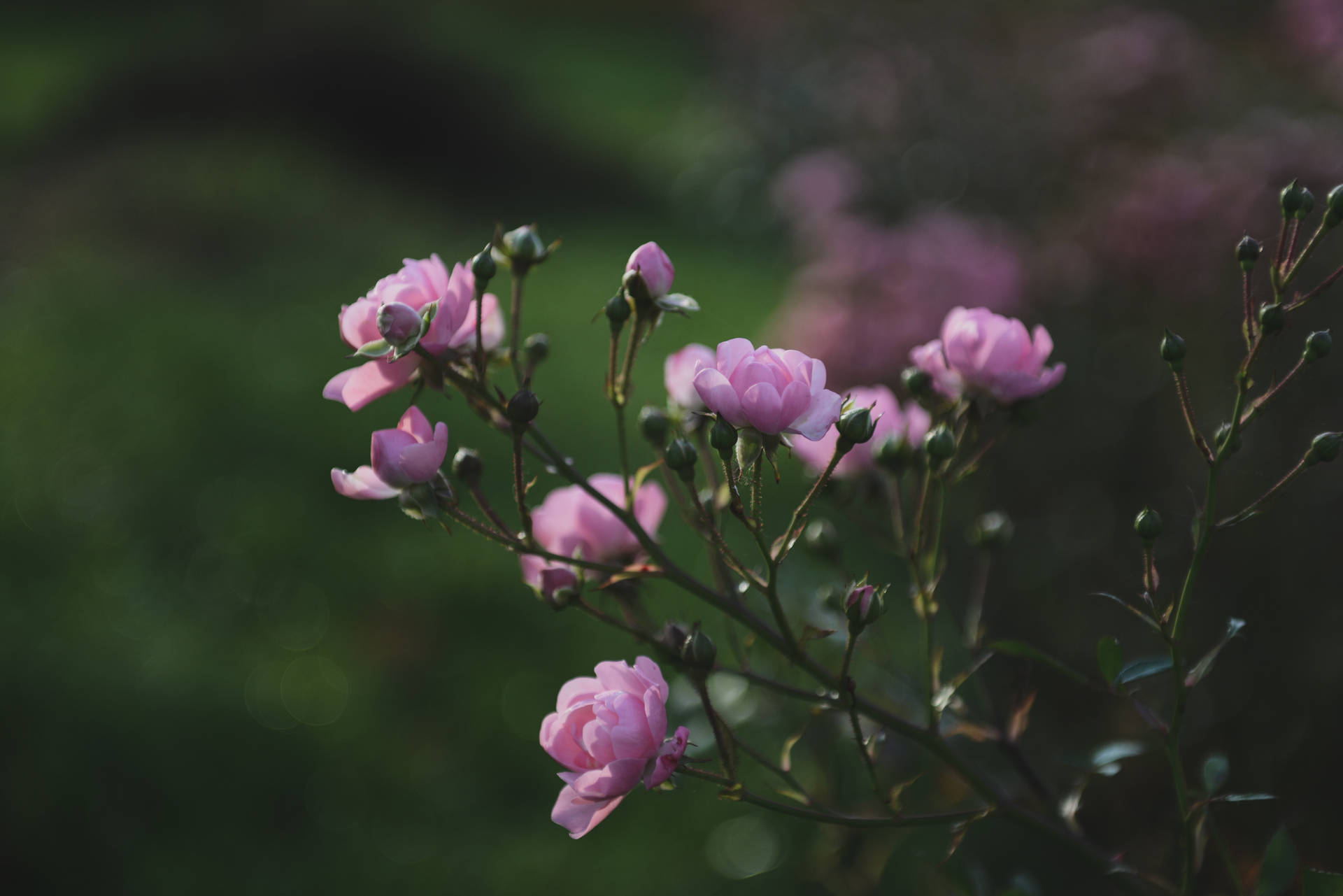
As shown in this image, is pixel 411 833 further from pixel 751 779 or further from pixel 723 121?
pixel 723 121

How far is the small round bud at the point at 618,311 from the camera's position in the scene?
0.54 meters

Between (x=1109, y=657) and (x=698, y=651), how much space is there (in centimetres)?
20

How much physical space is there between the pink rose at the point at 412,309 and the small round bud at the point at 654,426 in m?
0.11

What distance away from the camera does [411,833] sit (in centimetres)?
155

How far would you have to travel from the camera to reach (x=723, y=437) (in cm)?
50

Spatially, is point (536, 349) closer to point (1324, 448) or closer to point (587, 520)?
point (587, 520)

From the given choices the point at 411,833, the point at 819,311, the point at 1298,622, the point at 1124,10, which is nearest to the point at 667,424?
the point at 1298,622

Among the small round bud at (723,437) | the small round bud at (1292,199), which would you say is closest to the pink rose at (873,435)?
the small round bud at (723,437)

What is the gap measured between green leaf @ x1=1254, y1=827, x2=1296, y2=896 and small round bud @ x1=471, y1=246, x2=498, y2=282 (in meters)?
0.50

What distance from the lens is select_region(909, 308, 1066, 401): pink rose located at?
597mm

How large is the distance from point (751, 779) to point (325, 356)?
202cm

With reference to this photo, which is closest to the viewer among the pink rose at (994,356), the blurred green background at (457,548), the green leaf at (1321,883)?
the green leaf at (1321,883)

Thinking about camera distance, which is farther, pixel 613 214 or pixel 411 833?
pixel 613 214

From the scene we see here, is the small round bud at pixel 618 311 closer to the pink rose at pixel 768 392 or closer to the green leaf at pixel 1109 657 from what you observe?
the pink rose at pixel 768 392
